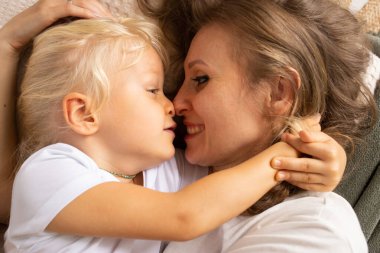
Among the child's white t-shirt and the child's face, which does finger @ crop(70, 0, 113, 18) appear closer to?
the child's face

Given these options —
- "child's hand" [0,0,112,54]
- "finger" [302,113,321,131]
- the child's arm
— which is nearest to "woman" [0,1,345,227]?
"child's hand" [0,0,112,54]

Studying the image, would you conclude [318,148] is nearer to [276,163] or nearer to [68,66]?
[276,163]

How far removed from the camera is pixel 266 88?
3.58 feet

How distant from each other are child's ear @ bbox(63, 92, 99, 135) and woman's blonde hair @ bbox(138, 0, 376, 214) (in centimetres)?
42

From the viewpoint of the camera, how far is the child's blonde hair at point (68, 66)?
1033mm

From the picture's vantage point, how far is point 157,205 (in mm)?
895

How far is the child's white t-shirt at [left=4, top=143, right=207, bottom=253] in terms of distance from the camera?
0.88 metres

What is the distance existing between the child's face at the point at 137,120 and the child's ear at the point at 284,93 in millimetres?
300

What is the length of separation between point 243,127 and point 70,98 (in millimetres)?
473

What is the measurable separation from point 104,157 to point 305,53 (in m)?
0.61

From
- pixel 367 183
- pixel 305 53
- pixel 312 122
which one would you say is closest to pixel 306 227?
pixel 312 122

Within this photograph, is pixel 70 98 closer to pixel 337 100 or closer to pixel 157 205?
pixel 157 205

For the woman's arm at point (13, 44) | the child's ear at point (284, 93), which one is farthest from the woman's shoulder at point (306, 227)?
the woman's arm at point (13, 44)

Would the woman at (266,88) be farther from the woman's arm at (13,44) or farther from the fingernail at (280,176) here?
the woman's arm at (13,44)
